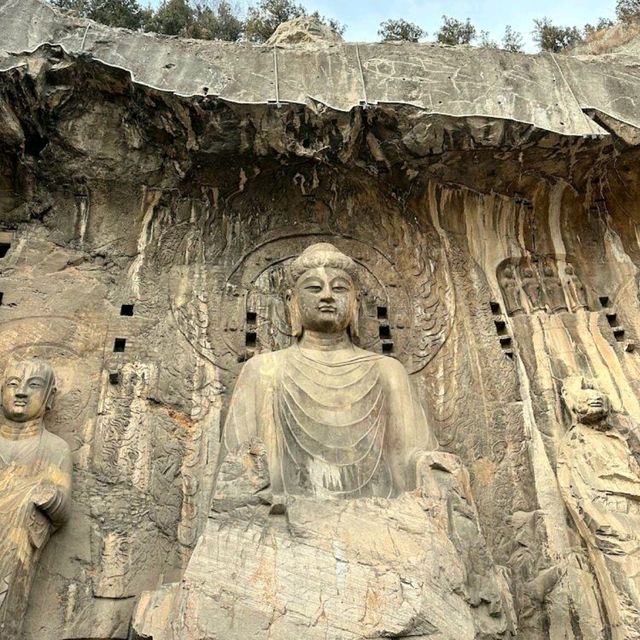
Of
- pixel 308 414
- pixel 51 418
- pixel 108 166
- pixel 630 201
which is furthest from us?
pixel 630 201

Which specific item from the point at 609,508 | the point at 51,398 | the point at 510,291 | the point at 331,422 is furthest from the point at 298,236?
the point at 609,508

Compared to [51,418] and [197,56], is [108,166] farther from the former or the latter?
[51,418]

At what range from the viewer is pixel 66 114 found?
234 inches

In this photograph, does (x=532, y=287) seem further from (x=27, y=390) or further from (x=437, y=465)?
(x=27, y=390)

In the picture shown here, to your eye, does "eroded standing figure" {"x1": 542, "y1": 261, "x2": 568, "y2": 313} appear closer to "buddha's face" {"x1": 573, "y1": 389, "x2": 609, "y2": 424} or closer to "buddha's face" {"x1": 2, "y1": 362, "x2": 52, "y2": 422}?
"buddha's face" {"x1": 573, "y1": 389, "x2": 609, "y2": 424}

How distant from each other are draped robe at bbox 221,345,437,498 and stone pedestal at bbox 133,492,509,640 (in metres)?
0.47

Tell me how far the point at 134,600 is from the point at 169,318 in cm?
233

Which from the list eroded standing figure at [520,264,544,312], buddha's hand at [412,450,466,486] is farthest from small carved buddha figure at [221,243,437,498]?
eroded standing figure at [520,264,544,312]

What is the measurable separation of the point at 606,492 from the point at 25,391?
410 centimetres

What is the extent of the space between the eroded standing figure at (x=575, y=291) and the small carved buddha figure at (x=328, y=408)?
2039mm

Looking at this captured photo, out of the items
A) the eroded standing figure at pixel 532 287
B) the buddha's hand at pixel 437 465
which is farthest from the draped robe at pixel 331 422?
the eroded standing figure at pixel 532 287

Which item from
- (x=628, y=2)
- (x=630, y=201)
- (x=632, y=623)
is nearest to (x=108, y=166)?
(x=630, y=201)

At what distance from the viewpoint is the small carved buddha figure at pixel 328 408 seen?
4543 millimetres

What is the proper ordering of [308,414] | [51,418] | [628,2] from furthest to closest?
[628,2] → [51,418] → [308,414]
